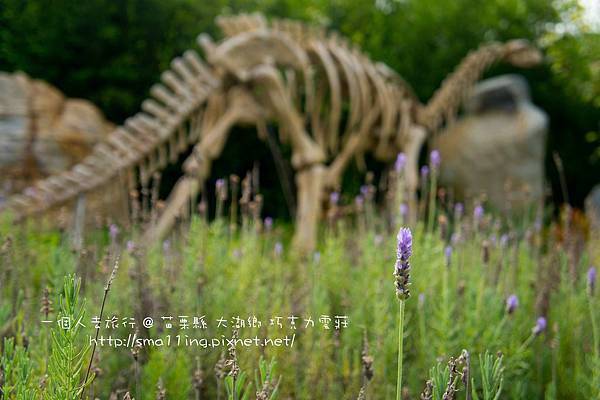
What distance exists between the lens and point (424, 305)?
86.7 inches

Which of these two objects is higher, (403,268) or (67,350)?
(403,268)

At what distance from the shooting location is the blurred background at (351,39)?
27.1ft

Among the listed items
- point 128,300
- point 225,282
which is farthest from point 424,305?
point 128,300

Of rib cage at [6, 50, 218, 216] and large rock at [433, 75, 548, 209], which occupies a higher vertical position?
large rock at [433, 75, 548, 209]

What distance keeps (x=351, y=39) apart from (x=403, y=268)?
11324mm

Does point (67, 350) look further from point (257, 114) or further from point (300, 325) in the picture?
point (257, 114)

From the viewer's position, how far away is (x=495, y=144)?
29.3 feet

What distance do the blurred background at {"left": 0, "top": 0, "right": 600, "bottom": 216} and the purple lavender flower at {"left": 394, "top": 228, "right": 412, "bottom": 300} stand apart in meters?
7.72

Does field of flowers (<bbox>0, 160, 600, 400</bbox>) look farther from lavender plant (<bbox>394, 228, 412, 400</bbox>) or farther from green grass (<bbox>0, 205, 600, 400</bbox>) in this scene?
lavender plant (<bbox>394, 228, 412, 400</bbox>)

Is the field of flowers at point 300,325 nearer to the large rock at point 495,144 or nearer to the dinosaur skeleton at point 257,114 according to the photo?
the dinosaur skeleton at point 257,114

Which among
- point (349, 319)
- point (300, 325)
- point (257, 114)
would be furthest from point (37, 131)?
point (349, 319)

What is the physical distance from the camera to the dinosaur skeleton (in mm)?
4184

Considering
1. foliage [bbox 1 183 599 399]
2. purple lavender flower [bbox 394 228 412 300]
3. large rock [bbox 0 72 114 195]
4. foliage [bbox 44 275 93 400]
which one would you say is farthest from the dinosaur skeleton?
large rock [bbox 0 72 114 195]

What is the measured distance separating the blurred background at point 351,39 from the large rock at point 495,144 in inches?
43.1
